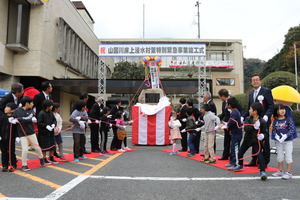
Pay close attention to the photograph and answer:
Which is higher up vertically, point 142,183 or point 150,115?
point 150,115

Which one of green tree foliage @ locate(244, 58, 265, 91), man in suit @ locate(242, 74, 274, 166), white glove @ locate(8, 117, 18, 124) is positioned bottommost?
white glove @ locate(8, 117, 18, 124)

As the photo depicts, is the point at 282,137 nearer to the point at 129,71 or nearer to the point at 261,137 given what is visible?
the point at 261,137

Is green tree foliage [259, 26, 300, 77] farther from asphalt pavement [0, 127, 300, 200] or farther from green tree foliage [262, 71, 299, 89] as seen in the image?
asphalt pavement [0, 127, 300, 200]

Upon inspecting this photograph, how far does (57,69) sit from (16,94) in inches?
520

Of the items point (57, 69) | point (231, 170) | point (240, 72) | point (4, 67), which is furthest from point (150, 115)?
point (240, 72)

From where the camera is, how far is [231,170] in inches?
180

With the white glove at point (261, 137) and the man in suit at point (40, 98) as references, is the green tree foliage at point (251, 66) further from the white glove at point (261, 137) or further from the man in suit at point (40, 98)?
the man in suit at point (40, 98)

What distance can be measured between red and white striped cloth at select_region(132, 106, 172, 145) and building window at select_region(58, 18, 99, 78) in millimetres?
10951

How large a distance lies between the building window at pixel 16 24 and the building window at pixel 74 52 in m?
3.16

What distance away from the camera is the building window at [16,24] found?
1342 centimetres

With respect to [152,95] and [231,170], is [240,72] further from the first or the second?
[231,170]

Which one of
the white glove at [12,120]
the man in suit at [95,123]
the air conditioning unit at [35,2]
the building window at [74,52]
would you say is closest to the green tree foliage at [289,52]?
the building window at [74,52]

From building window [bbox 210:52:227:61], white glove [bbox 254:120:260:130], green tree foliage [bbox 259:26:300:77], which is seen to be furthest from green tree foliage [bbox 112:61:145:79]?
white glove [bbox 254:120:260:130]

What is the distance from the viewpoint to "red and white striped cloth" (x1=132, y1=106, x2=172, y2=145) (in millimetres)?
9156
